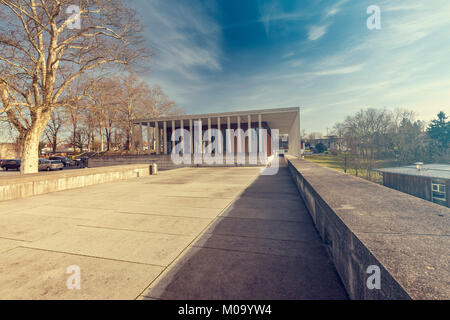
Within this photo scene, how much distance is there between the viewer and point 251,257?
3307 millimetres

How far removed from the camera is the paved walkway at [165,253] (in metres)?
2.50

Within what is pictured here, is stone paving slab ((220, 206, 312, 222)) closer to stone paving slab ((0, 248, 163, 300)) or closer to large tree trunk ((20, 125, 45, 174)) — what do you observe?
stone paving slab ((0, 248, 163, 300))

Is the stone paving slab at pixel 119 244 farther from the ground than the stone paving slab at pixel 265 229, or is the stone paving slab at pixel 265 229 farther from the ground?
the stone paving slab at pixel 119 244

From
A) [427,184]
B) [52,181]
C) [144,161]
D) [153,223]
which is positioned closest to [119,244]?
[153,223]

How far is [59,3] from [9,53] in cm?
410

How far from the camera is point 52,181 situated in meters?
9.18

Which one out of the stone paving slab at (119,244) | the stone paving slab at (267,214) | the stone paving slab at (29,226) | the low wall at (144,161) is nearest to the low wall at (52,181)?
the stone paving slab at (29,226)

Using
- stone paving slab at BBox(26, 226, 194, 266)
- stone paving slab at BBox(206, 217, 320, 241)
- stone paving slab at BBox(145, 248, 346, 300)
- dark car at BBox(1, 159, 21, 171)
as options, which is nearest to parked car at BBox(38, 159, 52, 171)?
dark car at BBox(1, 159, 21, 171)

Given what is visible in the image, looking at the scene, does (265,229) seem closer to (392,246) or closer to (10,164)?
(392,246)

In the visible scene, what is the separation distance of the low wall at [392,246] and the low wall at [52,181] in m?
10.8

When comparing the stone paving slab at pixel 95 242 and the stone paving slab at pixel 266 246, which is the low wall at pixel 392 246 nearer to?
the stone paving slab at pixel 266 246
